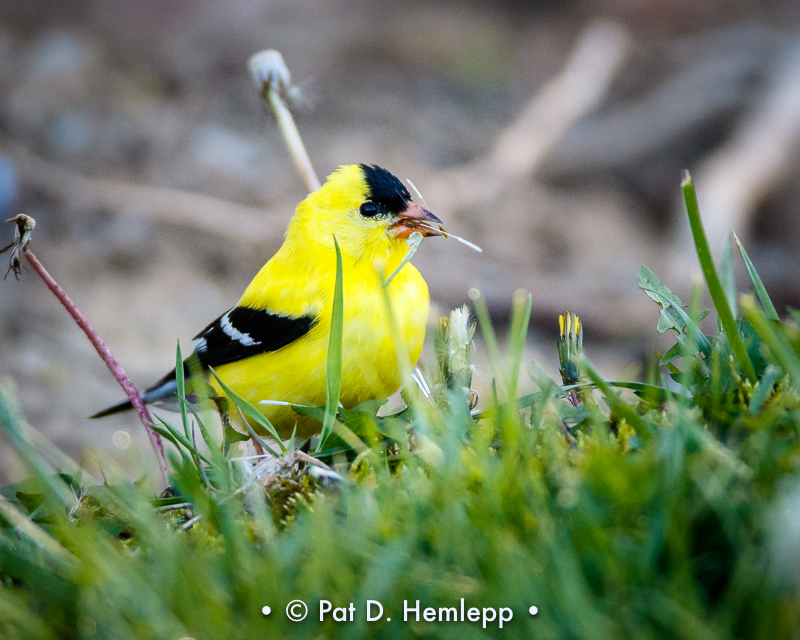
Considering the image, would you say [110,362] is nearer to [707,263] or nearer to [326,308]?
[326,308]

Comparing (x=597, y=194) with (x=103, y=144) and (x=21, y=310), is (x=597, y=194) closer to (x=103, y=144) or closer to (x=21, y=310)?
(x=103, y=144)

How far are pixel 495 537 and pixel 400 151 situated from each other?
4.26 m

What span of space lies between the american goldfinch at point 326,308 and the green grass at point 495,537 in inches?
15.6

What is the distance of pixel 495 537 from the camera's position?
20.3 inches

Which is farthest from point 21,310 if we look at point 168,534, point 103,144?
point 168,534

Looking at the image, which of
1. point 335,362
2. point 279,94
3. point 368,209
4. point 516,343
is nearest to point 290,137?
point 279,94

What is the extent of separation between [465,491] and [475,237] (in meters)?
3.59

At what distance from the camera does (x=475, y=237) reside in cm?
411

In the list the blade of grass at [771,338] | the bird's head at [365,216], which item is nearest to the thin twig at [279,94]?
the bird's head at [365,216]

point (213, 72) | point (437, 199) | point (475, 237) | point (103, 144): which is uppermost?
point (213, 72)

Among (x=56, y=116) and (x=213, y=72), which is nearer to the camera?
(x=56, y=116)

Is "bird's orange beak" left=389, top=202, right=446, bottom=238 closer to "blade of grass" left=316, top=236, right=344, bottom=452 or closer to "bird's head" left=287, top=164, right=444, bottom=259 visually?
"bird's head" left=287, top=164, right=444, bottom=259

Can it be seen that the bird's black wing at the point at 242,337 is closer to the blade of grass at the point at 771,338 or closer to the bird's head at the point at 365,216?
the bird's head at the point at 365,216

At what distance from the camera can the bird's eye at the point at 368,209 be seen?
1371 mm
